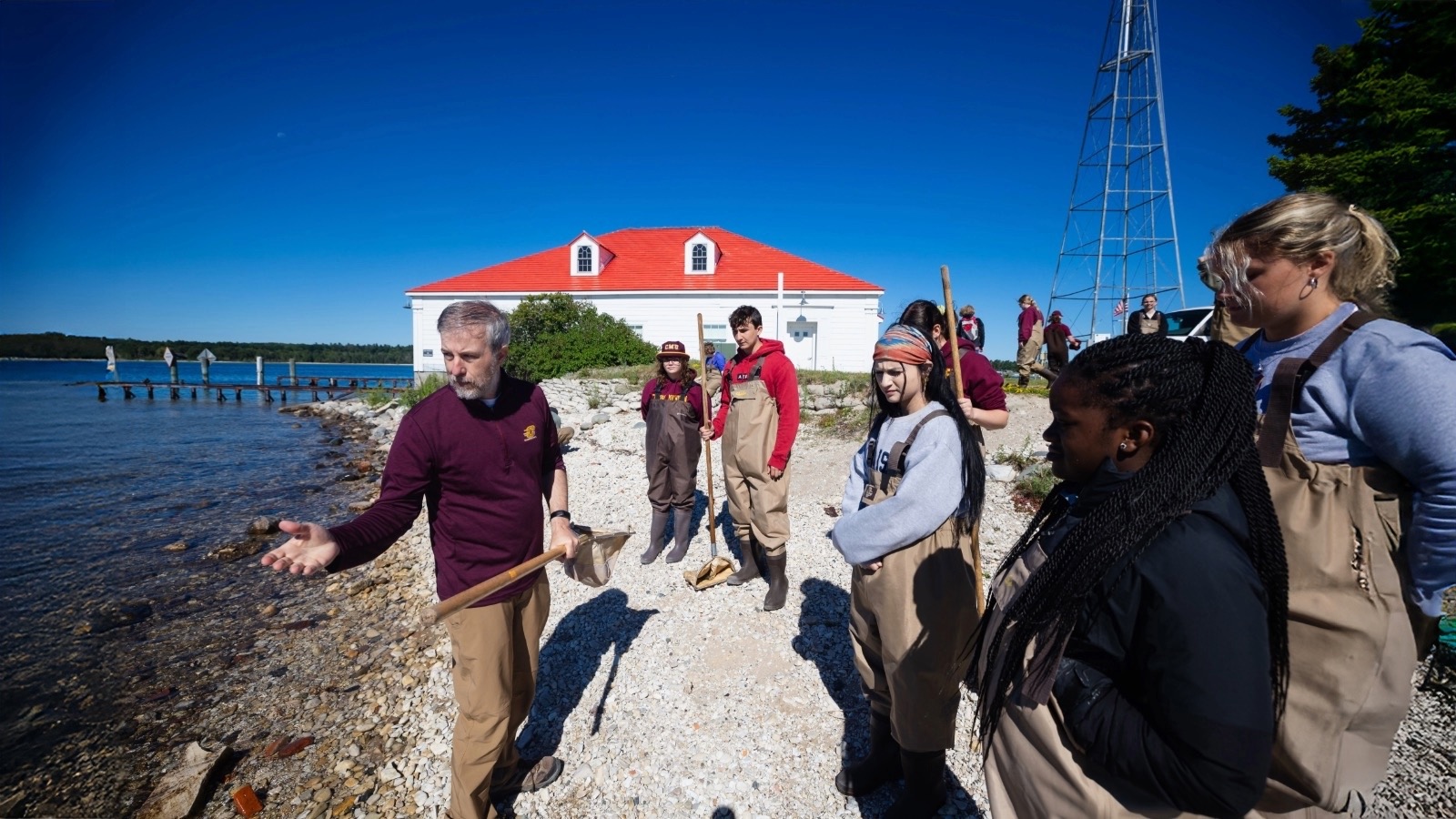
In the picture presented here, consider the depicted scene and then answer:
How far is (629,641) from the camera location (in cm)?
461

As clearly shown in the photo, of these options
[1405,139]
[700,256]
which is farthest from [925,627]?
[700,256]

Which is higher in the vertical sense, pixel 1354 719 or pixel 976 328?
pixel 976 328

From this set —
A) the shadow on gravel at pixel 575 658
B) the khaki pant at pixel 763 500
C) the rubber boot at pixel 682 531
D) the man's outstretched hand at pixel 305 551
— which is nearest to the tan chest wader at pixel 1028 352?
the rubber boot at pixel 682 531

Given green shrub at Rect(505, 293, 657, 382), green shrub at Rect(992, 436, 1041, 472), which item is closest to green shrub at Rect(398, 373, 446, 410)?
green shrub at Rect(505, 293, 657, 382)

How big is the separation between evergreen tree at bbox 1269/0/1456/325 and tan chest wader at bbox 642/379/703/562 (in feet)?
54.8

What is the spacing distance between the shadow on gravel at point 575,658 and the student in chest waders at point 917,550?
2173mm

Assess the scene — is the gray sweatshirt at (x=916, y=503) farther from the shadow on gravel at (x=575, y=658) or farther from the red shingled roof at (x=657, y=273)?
the red shingled roof at (x=657, y=273)

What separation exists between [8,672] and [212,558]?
123 inches

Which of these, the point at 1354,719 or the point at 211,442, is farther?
the point at 211,442

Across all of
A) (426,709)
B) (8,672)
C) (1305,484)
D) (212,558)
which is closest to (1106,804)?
(1305,484)

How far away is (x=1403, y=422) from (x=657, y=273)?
29.1 m

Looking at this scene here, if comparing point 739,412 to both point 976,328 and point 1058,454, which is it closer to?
point 1058,454

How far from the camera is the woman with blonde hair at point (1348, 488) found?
136 centimetres

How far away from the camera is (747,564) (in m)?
5.50
